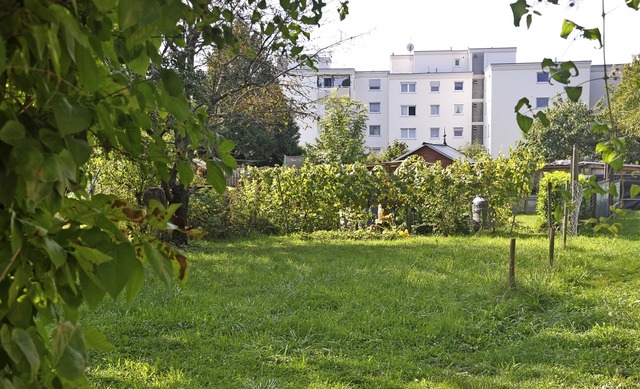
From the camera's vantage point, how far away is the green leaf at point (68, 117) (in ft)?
1.83

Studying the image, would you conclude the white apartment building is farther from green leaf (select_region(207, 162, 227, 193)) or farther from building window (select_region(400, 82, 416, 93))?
green leaf (select_region(207, 162, 227, 193))

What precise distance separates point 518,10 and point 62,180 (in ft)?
3.05

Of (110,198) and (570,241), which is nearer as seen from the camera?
(110,198)

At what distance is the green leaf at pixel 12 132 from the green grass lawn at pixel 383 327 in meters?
3.18

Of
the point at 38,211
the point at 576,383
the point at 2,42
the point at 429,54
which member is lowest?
the point at 576,383

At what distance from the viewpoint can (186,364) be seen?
3914mm

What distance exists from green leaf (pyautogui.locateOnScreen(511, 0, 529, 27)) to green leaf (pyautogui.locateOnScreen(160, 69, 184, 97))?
26.2 inches

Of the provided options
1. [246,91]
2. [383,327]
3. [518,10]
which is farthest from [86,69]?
[246,91]

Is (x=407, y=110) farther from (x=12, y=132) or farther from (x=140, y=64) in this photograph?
(x=12, y=132)

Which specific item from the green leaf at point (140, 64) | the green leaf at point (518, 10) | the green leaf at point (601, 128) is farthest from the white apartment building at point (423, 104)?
the green leaf at point (140, 64)

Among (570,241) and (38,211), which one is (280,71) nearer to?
(570,241)

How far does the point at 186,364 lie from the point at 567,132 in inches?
1376

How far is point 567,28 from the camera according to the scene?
4.37ft

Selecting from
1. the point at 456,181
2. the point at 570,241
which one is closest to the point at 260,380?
the point at 570,241
